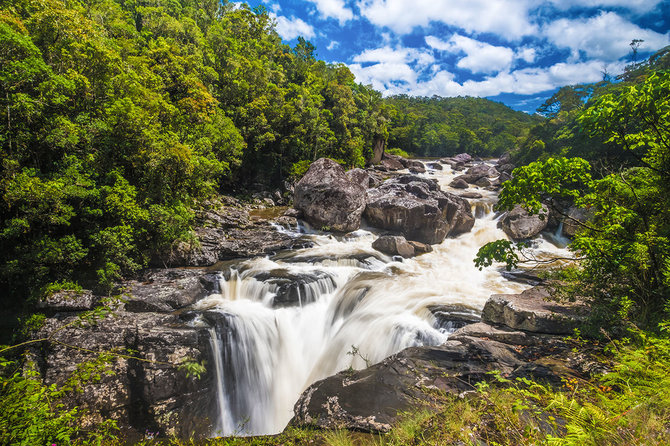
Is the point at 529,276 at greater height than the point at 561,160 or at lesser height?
lesser

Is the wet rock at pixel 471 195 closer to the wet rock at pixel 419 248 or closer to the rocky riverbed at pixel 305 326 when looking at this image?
the rocky riverbed at pixel 305 326

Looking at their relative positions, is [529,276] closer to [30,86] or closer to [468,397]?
[468,397]

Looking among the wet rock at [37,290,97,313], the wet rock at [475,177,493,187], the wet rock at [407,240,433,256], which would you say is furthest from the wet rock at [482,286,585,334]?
the wet rock at [475,177,493,187]

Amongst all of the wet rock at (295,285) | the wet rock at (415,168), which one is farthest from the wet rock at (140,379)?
the wet rock at (415,168)

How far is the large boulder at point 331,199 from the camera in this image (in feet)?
59.9

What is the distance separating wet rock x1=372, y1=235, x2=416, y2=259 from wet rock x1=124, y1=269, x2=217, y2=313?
8974mm

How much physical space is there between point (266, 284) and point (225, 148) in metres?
12.7

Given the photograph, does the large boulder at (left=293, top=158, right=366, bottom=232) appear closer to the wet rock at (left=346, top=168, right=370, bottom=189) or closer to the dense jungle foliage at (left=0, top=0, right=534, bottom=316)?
the wet rock at (left=346, top=168, right=370, bottom=189)

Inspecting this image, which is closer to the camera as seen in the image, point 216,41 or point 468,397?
Answer: point 468,397

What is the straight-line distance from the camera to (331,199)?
18.4m

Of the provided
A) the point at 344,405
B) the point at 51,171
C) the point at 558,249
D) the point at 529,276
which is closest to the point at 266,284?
the point at 344,405

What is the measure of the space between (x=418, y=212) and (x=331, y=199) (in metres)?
5.84

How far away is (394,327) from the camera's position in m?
8.07

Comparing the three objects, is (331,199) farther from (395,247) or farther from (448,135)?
(448,135)
